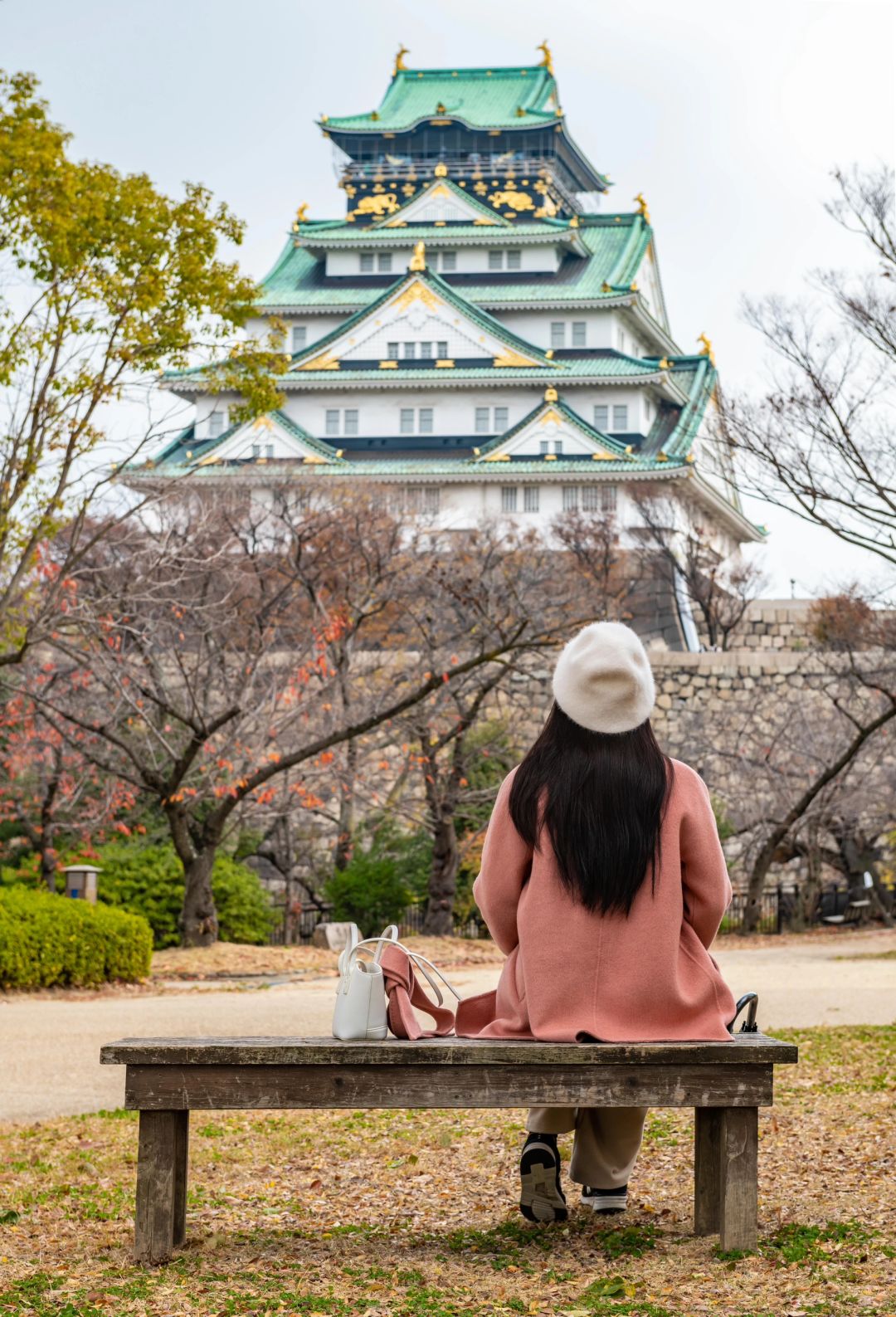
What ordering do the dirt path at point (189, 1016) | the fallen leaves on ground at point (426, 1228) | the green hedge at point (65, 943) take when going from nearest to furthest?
the fallen leaves on ground at point (426, 1228) < the dirt path at point (189, 1016) < the green hedge at point (65, 943)

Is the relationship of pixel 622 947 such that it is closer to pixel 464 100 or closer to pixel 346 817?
pixel 346 817

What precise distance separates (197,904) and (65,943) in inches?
159

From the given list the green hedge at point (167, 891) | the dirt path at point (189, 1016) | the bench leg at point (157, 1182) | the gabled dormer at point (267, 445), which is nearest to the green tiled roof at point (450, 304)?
the gabled dormer at point (267, 445)

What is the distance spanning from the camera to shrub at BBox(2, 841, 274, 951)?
54.7 ft

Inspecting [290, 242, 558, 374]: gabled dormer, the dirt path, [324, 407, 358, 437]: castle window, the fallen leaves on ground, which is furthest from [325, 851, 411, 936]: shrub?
[324, 407, 358, 437]: castle window

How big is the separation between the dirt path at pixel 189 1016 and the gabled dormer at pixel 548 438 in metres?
22.4

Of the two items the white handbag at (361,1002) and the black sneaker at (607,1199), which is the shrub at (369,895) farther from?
the white handbag at (361,1002)

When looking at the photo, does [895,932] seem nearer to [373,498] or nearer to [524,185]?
[373,498]

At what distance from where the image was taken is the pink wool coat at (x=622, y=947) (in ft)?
12.4

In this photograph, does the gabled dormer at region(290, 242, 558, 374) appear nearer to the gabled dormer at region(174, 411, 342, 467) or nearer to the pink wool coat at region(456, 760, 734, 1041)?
the gabled dormer at region(174, 411, 342, 467)

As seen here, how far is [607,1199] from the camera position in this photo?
4.19m

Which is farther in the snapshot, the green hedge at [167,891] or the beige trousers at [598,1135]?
the green hedge at [167,891]

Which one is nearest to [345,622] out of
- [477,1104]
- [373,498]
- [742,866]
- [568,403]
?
[373,498]

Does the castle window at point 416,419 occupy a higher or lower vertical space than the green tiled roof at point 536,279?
lower
